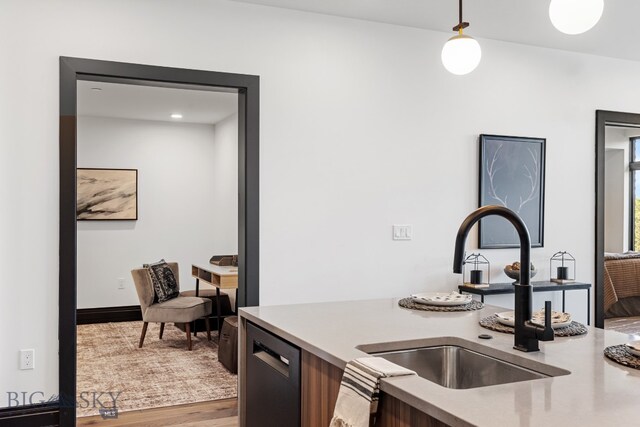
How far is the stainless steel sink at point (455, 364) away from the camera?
165 cm

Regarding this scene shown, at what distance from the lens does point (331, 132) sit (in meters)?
3.90

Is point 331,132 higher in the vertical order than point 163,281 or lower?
higher

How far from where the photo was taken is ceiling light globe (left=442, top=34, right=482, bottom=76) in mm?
2557

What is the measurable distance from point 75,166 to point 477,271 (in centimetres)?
277

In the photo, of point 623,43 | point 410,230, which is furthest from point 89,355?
point 623,43

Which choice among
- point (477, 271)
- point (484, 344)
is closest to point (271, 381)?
point (484, 344)

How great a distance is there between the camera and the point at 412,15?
390 cm

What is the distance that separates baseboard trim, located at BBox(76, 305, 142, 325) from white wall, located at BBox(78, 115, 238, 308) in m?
0.07

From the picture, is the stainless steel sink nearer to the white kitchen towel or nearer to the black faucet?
the black faucet

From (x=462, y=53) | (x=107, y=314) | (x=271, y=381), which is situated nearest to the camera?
(x=271, y=381)

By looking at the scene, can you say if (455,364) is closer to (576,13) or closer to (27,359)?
(576,13)

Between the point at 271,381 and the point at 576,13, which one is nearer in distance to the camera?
the point at 576,13

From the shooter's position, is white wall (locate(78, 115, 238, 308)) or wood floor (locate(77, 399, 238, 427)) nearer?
wood floor (locate(77, 399, 238, 427))

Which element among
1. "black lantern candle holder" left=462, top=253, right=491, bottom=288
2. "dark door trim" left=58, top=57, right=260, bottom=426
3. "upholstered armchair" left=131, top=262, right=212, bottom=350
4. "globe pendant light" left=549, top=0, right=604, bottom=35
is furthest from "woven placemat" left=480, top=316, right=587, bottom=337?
"upholstered armchair" left=131, top=262, right=212, bottom=350
